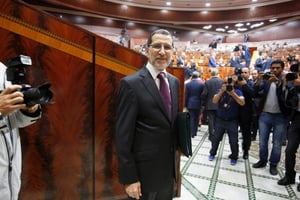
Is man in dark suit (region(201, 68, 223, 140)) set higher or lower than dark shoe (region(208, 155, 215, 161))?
higher

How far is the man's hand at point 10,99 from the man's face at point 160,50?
660mm

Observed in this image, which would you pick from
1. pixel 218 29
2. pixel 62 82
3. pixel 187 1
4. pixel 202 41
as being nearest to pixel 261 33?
pixel 218 29

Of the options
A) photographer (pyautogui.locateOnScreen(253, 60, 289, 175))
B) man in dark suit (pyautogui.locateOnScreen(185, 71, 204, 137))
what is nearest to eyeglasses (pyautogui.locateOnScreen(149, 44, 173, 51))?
photographer (pyautogui.locateOnScreen(253, 60, 289, 175))

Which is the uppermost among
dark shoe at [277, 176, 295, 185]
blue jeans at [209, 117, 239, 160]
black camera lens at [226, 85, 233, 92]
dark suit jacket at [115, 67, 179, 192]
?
black camera lens at [226, 85, 233, 92]

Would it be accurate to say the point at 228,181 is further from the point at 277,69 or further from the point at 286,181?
the point at 277,69

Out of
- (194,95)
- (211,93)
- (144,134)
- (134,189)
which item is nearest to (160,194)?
(134,189)

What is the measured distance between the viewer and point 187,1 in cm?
1381

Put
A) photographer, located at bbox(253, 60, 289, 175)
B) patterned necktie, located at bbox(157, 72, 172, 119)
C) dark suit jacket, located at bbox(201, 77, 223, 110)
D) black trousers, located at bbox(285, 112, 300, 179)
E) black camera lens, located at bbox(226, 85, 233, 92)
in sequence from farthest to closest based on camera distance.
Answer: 1. dark suit jacket, located at bbox(201, 77, 223, 110)
2. black camera lens, located at bbox(226, 85, 233, 92)
3. photographer, located at bbox(253, 60, 289, 175)
4. black trousers, located at bbox(285, 112, 300, 179)
5. patterned necktie, located at bbox(157, 72, 172, 119)

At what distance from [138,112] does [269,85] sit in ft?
7.86

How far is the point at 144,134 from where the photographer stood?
117 centimetres

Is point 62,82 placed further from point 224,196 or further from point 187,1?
point 187,1

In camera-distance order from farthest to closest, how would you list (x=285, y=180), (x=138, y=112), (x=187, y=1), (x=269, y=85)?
(x=187, y=1), (x=269, y=85), (x=285, y=180), (x=138, y=112)

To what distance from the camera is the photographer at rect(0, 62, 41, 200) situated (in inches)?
31.8

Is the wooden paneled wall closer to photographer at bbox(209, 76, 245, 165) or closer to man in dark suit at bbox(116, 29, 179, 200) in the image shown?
man in dark suit at bbox(116, 29, 179, 200)
